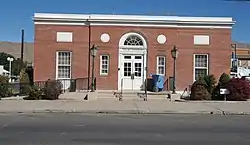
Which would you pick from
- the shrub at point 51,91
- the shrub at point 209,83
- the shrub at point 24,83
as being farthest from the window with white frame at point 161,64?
the shrub at point 24,83

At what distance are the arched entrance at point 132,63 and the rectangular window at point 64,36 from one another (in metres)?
3.78

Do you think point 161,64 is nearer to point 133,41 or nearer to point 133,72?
point 133,72

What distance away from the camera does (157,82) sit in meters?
30.8

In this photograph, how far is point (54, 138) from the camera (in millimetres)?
10594

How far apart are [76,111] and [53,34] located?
1341 centimetres

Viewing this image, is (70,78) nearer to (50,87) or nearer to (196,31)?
(50,87)

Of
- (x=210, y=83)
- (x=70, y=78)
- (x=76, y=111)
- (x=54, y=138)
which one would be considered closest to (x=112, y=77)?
(x=70, y=78)

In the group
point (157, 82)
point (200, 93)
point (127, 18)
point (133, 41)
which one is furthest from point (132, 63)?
point (200, 93)

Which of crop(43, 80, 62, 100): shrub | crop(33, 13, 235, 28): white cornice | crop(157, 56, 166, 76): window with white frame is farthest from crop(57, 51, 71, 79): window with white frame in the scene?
crop(157, 56, 166, 76): window with white frame

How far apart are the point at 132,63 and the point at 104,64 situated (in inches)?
83.4

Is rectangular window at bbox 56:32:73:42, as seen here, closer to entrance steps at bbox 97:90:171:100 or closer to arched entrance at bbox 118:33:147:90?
arched entrance at bbox 118:33:147:90

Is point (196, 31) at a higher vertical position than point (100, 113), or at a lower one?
higher

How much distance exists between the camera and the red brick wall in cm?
3172

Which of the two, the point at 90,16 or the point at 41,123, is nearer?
the point at 41,123
